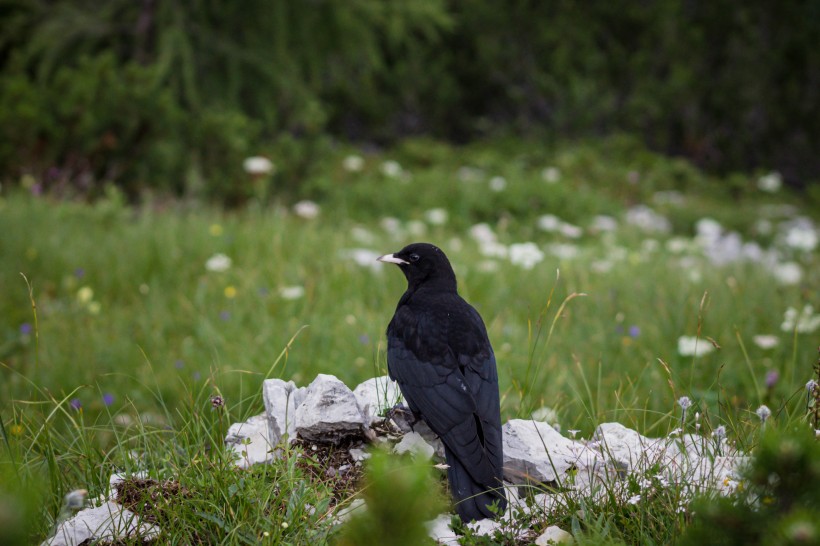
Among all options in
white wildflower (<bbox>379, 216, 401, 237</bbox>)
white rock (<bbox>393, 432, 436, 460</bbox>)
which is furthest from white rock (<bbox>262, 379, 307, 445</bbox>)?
white wildflower (<bbox>379, 216, 401, 237</bbox>)

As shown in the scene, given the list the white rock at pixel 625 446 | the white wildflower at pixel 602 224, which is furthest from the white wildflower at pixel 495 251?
the white rock at pixel 625 446

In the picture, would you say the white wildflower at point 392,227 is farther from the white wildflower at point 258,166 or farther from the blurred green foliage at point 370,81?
the blurred green foliage at point 370,81

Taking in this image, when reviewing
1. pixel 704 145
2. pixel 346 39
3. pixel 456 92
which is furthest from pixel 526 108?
pixel 346 39

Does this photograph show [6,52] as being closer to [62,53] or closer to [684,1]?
[62,53]

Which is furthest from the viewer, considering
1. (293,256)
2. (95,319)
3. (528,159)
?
(528,159)

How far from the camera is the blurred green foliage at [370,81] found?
7.09m

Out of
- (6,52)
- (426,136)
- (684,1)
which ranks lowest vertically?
(426,136)

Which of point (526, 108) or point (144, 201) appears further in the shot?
point (526, 108)

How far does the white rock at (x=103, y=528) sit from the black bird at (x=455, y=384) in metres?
0.73

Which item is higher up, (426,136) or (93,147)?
(93,147)

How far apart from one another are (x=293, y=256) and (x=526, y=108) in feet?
29.1

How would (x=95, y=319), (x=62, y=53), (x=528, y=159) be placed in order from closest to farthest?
(x=95, y=319)
(x=62, y=53)
(x=528, y=159)

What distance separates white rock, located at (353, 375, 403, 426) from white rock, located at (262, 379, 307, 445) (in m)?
0.19

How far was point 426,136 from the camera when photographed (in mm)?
13172
